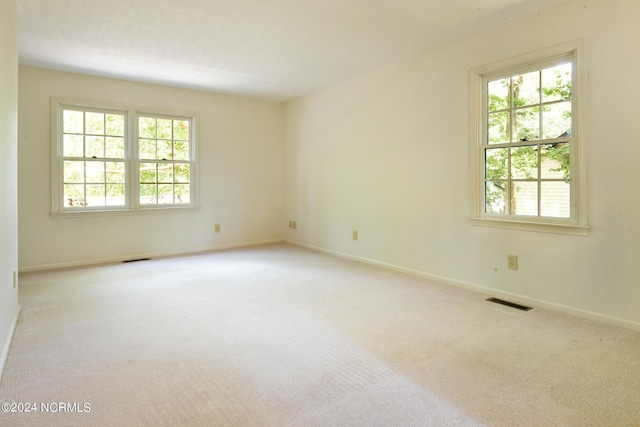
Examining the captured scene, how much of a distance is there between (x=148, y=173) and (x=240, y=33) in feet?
8.60

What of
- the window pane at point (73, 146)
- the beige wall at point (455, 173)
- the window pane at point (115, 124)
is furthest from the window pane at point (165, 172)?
the beige wall at point (455, 173)

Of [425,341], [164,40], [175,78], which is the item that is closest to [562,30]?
[425,341]

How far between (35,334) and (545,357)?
10.5 ft

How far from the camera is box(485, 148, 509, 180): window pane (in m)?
3.23

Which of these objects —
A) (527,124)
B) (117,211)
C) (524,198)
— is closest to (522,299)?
(524,198)

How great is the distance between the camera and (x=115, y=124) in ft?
15.6

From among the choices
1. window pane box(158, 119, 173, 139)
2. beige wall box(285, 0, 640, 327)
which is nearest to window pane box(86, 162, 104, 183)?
window pane box(158, 119, 173, 139)

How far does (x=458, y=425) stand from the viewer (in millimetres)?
1496

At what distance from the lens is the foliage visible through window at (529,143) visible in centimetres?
286

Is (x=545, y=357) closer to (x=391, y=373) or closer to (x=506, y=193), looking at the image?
(x=391, y=373)

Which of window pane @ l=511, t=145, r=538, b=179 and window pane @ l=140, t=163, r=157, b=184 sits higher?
window pane @ l=140, t=163, r=157, b=184

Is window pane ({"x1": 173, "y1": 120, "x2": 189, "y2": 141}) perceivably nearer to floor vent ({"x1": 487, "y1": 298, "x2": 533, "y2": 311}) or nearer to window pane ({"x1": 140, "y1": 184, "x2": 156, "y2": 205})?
window pane ({"x1": 140, "y1": 184, "x2": 156, "y2": 205})

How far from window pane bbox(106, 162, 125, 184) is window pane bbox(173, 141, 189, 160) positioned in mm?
722

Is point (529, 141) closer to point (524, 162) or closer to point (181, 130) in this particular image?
point (524, 162)
